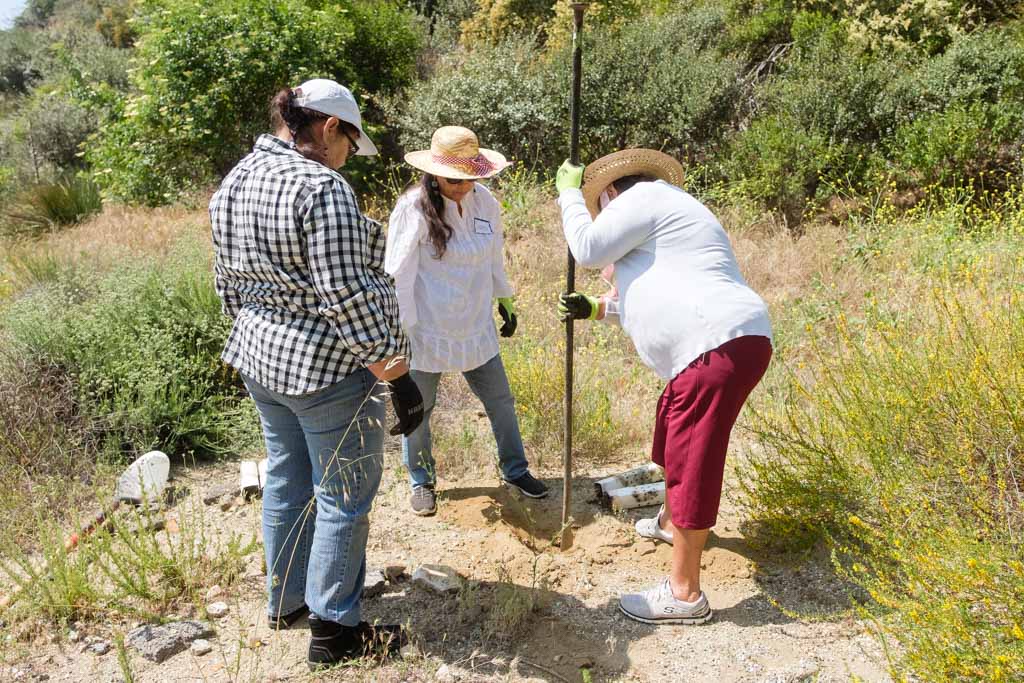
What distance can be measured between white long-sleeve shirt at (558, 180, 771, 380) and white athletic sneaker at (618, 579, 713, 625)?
0.85 meters

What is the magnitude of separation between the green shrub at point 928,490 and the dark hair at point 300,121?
6.77ft

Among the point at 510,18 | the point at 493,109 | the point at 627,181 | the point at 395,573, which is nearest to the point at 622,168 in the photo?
the point at 627,181

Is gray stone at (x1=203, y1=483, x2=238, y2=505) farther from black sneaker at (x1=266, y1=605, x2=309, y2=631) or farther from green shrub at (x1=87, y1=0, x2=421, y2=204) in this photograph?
green shrub at (x1=87, y1=0, x2=421, y2=204)

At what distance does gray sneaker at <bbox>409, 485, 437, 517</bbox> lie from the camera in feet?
12.4

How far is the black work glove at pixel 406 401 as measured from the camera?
2.50 m

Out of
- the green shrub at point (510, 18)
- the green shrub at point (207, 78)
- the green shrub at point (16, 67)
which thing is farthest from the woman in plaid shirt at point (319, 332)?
the green shrub at point (16, 67)

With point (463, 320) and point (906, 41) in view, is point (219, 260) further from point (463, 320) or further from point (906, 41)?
point (906, 41)

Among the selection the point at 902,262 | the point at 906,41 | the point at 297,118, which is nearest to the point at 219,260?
the point at 297,118

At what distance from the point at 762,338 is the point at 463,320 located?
1365 mm

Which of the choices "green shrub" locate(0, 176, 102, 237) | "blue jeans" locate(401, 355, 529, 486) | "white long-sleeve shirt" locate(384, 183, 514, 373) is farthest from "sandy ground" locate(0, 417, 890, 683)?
"green shrub" locate(0, 176, 102, 237)

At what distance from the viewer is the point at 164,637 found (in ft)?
9.42

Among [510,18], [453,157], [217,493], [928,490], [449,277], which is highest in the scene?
[510,18]

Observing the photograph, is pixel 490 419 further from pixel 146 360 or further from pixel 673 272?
pixel 146 360

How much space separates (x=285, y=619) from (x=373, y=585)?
0.39 metres
